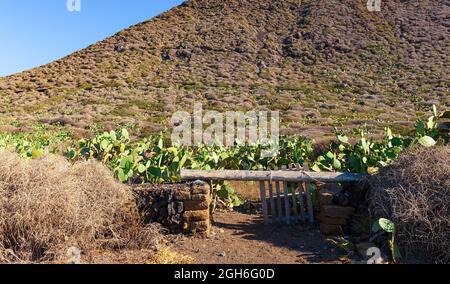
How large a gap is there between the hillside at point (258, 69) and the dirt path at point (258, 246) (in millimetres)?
15161

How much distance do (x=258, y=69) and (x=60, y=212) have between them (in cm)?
4309

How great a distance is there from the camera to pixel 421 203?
5695 mm

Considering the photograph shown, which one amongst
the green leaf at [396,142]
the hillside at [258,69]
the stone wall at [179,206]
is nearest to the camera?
the stone wall at [179,206]

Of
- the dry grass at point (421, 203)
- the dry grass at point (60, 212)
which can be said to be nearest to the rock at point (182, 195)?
the dry grass at point (60, 212)

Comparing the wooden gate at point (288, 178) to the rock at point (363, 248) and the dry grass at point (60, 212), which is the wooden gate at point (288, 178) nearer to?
the dry grass at point (60, 212)

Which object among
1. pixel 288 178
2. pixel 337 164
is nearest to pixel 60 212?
pixel 288 178

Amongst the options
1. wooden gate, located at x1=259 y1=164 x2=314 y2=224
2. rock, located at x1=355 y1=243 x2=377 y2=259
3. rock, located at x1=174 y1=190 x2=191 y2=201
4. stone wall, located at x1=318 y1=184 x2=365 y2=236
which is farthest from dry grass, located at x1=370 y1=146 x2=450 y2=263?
rock, located at x1=174 y1=190 x2=191 y2=201

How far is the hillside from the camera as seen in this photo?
109 feet

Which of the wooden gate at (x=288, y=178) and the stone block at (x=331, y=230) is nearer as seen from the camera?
the stone block at (x=331, y=230)

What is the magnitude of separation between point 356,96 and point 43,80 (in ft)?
106

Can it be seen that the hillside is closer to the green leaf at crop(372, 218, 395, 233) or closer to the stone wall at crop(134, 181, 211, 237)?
the stone wall at crop(134, 181, 211, 237)

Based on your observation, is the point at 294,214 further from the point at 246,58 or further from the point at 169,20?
the point at 169,20

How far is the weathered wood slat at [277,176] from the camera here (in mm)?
7199
